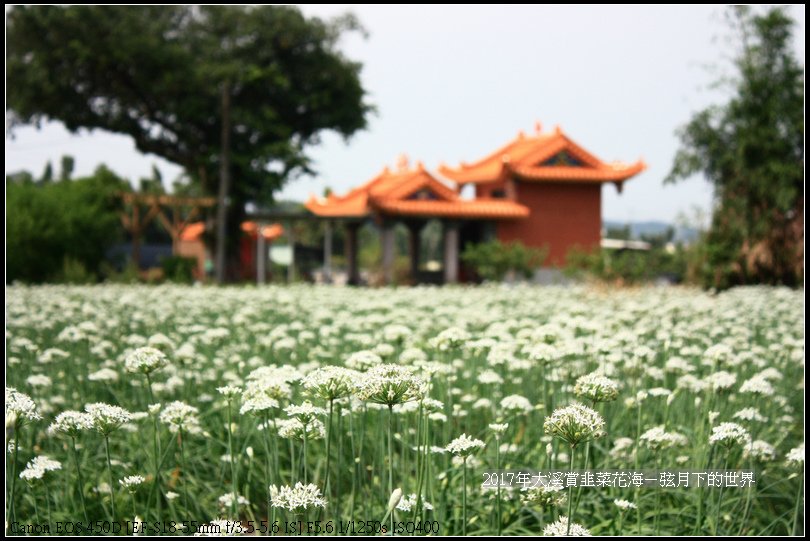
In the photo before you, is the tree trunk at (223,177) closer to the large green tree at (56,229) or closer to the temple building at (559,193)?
the large green tree at (56,229)

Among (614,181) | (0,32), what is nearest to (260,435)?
(0,32)

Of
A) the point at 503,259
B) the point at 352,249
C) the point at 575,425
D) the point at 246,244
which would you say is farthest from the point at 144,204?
the point at 575,425

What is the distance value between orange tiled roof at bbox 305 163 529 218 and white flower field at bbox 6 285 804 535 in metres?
20.8

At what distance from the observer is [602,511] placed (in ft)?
11.7

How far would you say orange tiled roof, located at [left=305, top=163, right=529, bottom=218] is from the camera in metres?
27.6

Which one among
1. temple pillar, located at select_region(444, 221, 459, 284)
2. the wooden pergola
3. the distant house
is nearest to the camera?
the wooden pergola

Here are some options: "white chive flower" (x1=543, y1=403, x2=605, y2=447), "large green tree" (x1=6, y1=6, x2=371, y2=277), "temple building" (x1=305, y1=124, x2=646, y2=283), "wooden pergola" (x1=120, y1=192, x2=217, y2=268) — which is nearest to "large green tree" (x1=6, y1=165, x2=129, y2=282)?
"wooden pergola" (x1=120, y1=192, x2=217, y2=268)

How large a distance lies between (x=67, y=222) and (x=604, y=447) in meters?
21.5

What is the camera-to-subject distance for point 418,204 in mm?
28094

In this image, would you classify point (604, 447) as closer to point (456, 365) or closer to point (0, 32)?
point (456, 365)

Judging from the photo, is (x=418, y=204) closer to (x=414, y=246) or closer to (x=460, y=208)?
(x=460, y=208)

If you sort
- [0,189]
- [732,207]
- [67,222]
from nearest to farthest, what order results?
[0,189], [732,207], [67,222]

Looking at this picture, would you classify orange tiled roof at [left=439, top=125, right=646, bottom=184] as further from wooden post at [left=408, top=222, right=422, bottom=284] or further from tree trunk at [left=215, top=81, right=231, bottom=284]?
tree trunk at [left=215, top=81, right=231, bottom=284]

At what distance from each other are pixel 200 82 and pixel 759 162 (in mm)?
16944
